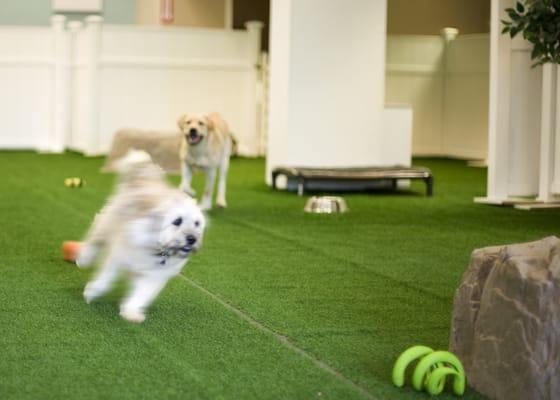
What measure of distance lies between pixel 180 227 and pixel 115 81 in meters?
11.2

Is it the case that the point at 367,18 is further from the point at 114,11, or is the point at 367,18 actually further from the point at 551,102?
the point at 114,11

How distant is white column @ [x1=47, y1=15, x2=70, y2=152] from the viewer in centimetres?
1584

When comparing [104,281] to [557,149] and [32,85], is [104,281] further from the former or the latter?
[32,85]

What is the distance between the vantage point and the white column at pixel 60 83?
623 inches

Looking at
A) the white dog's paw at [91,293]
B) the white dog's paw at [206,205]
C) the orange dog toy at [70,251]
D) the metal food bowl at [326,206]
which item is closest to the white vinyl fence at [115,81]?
the white dog's paw at [206,205]

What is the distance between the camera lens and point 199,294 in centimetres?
533

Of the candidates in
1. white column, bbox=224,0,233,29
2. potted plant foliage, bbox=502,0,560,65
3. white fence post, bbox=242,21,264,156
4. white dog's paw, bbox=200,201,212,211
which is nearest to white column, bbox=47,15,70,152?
white fence post, bbox=242,21,264,156

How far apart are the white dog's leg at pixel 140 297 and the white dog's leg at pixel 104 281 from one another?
0.37ft

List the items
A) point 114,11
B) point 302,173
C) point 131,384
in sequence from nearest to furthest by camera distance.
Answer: point 131,384
point 302,173
point 114,11

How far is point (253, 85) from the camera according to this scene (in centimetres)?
1567

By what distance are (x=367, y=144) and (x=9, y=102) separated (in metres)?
6.87

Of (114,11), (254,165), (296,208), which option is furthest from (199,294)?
(114,11)

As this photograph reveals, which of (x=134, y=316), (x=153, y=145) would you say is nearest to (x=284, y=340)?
(x=134, y=316)

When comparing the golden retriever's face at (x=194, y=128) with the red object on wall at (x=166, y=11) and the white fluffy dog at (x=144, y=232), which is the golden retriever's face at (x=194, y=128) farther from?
the red object on wall at (x=166, y=11)
